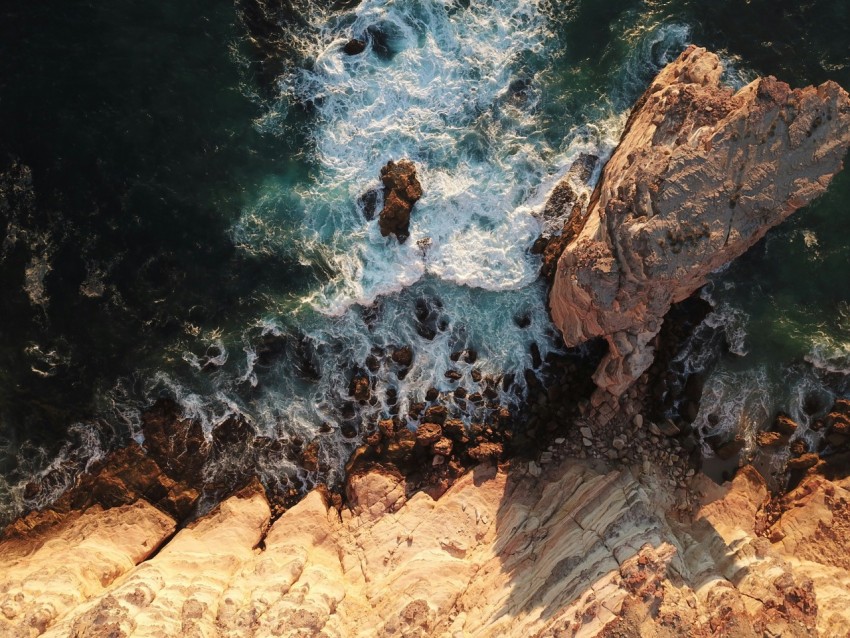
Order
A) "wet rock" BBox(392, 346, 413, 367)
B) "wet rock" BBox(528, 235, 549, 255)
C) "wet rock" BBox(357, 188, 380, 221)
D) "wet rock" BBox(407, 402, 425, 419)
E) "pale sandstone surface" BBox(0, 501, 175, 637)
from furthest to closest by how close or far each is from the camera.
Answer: "wet rock" BBox(357, 188, 380, 221)
"wet rock" BBox(528, 235, 549, 255)
"wet rock" BBox(392, 346, 413, 367)
"wet rock" BBox(407, 402, 425, 419)
"pale sandstone surface" BBox(0, 501, 175, 637)

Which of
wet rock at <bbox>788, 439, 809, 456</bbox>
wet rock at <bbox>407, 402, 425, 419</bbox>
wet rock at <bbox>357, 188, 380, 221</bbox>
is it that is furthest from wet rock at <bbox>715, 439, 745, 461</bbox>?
wet rock at <bbox>357, 188, 380, 221</bbox>

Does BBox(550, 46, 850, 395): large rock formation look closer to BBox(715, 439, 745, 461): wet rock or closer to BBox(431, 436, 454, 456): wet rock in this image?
BBox(715, 439, 745, 461): wet rock

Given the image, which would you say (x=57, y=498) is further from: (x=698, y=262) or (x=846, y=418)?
(x=846, y=418)

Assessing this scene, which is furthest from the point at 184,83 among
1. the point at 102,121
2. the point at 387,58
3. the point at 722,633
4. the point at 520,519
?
the point at 722,633

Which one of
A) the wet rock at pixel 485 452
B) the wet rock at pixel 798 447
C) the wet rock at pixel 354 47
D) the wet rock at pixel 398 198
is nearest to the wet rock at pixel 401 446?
the wet rock at pixel 485 452

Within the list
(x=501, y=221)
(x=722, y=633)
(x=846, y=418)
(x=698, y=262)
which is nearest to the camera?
(x=722, y=633)

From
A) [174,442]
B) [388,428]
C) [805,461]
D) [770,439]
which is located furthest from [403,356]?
[805,461]
